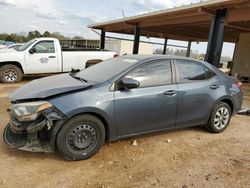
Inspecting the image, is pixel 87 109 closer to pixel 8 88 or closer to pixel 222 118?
pixel 222 118

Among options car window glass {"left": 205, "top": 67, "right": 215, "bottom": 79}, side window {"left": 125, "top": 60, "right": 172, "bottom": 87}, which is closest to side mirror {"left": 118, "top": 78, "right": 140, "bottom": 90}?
side window {"left": 125, "top": 60, "right": 172, "bottom": 87}

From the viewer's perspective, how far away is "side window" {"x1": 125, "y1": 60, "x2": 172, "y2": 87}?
395 cm

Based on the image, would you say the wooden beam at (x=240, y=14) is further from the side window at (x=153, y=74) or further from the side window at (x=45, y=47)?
the side window at (x=45, y=47)

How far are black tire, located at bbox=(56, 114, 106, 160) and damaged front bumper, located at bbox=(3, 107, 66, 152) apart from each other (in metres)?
0.14

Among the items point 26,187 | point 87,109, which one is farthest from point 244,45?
point 26,187

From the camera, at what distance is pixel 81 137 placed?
3.48 metres

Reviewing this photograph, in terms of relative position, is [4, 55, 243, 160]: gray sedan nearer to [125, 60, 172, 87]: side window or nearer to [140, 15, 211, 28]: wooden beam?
[125, 60, 172, 87]: side window

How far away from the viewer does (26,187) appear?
2.87 metres

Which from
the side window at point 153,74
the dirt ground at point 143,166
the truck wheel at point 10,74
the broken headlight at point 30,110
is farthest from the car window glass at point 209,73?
the truck wheel at point 10,74

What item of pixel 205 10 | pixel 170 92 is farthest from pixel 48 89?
pixel 205 10

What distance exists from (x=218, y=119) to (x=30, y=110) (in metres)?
3.60

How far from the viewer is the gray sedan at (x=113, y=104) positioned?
3.31 m

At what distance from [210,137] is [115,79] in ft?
7.73

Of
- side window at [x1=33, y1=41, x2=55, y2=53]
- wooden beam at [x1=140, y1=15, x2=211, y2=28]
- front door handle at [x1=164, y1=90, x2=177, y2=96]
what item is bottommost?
front door handle at [x1=164, y1=90, x2=177, y2=96]
